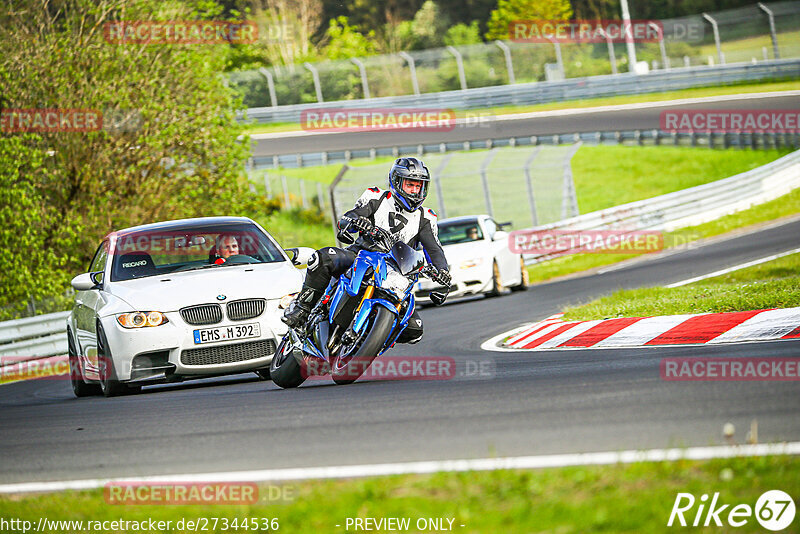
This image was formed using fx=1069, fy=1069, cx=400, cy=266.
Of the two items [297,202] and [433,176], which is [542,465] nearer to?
[433,176]

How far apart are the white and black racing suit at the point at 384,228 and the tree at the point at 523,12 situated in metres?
62.1

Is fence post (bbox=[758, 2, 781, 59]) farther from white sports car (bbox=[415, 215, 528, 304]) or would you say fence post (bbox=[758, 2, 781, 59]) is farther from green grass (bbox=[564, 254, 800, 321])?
green grass (bbox=[564, 254, 800, 321])

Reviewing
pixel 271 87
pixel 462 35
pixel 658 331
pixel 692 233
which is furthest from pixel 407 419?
pixel 462 35

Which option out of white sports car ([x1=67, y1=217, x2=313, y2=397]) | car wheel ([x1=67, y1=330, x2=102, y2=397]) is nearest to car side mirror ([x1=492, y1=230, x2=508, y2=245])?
white sports car ([x1=67, y1=217, x2=313, y2=397])

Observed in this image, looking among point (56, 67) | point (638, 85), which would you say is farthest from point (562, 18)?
point (56, 67)

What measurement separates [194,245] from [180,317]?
1427 mm

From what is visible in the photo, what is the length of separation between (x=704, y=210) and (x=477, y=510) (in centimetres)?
2509

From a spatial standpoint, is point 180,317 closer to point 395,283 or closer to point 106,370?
point 106,370

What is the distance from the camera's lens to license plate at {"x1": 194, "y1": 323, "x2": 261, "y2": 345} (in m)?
9.67

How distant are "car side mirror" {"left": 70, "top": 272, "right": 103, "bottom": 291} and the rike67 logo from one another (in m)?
7.51

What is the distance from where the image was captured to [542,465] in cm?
484

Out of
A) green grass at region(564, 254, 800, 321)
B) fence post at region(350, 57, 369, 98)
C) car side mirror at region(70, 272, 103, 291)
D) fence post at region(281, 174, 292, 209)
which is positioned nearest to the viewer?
car side mirror at region(70, 272, 103, 291)

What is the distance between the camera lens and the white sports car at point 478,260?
18828 millimetres

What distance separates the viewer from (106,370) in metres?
9.88
